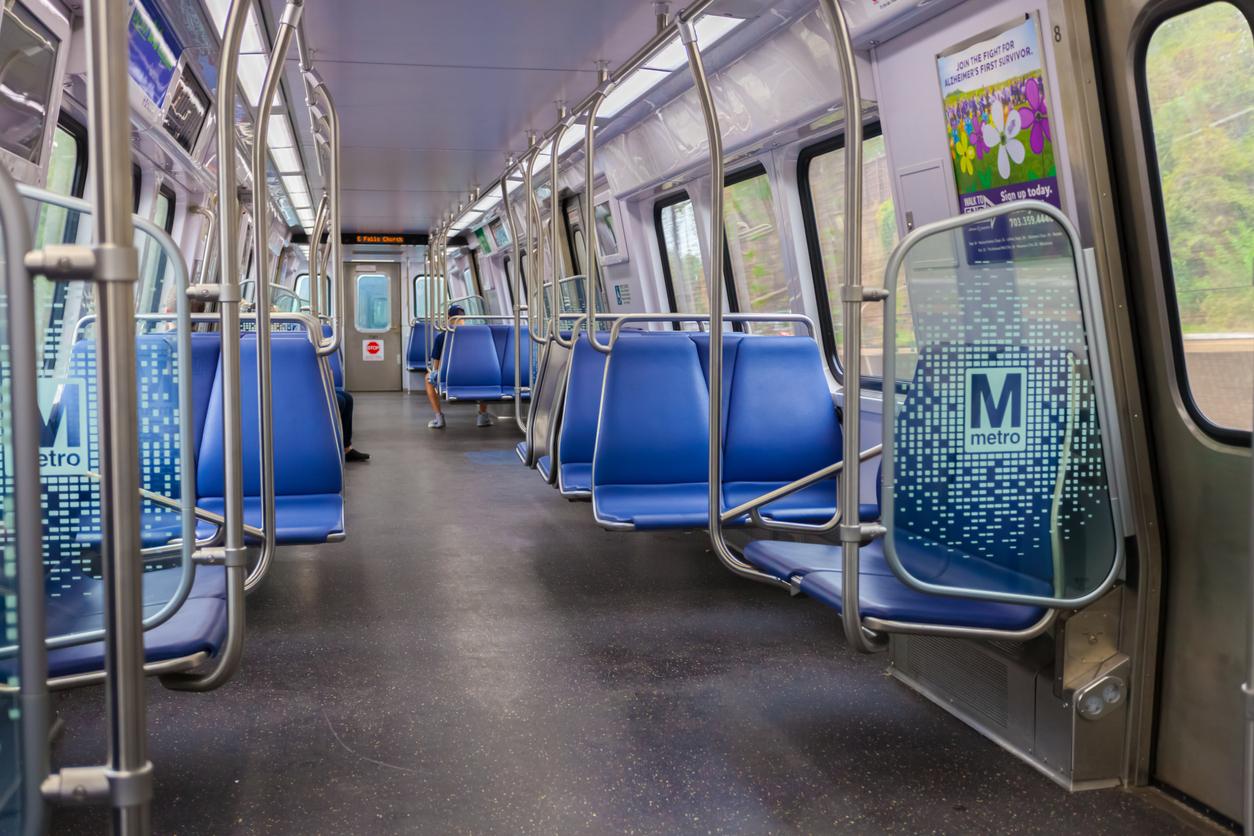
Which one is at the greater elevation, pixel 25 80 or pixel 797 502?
pixel 25 80

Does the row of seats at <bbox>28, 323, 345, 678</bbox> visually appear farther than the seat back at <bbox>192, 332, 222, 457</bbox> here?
No

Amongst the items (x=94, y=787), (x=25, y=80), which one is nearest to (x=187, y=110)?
(x=25, y=80)

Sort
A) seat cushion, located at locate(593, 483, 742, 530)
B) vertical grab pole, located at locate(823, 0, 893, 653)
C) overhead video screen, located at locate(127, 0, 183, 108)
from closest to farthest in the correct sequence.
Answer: vertical grab pole, located at locate(823, 0, 893, 653)
seat cushion, located at locate(593, 483, 742, 530)
overhead video screen, located at locate(127, 0, 183, 108)

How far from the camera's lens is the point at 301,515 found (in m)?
3.87

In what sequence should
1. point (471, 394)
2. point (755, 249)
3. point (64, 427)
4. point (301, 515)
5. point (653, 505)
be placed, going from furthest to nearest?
1. point (471, 394)
2. point (755, 249)
3. point (653, 505)
4. point (301, 515)
5. point (64, 427)

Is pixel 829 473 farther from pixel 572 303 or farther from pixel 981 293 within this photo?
pixel 572 303

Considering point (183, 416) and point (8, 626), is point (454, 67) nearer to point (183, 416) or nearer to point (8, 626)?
point (183, 416)

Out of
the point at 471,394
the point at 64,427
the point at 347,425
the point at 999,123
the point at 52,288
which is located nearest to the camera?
the point at 52,288

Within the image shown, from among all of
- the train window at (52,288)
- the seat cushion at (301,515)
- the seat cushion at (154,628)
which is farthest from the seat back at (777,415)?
the train window at (52,288)

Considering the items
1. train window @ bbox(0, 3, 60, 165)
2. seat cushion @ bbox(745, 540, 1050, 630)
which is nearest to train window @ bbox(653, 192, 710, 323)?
train window @ bbox(0, 3, 60, 165)

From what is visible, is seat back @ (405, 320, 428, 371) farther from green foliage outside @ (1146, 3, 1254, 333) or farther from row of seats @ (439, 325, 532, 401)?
green foliage outside @ (1146, 3, 1254, 333)

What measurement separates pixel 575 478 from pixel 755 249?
8.44ft

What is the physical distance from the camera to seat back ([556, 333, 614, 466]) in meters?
4.97

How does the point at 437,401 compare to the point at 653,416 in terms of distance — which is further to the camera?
the point at 437,401
